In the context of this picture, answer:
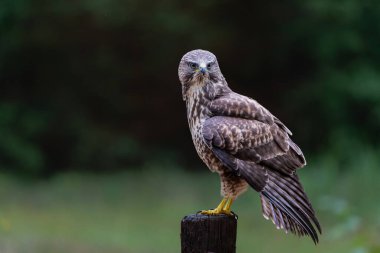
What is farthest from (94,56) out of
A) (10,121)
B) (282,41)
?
(282,41)

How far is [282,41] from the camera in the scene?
1589cm

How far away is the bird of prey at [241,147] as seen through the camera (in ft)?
16.0

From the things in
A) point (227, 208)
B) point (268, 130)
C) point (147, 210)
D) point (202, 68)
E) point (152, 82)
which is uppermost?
point (152, 82)

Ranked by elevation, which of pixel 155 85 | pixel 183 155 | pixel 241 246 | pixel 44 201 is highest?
pixel 155 85

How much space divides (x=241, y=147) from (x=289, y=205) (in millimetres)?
461

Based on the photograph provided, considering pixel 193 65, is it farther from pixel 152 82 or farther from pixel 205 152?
pixel 152 82

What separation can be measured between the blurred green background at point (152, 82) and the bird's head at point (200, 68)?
789 centimetres

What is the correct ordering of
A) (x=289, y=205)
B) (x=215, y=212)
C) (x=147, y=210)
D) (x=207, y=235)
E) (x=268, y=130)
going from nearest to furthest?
(x=207, y=235), (x=289, y=205), (x=215, y=212), (x=268, y=130), (x=147, y=210)

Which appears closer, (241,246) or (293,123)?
(241,246)

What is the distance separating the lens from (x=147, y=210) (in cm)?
1172

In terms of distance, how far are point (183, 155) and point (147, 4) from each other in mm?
2399

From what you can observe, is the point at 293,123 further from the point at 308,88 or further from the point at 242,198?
the point at 242,198

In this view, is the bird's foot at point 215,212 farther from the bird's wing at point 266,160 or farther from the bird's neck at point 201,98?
the bird's neck at point 201,98

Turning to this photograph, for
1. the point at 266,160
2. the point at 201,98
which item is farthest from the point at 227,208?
the point at 201,98
